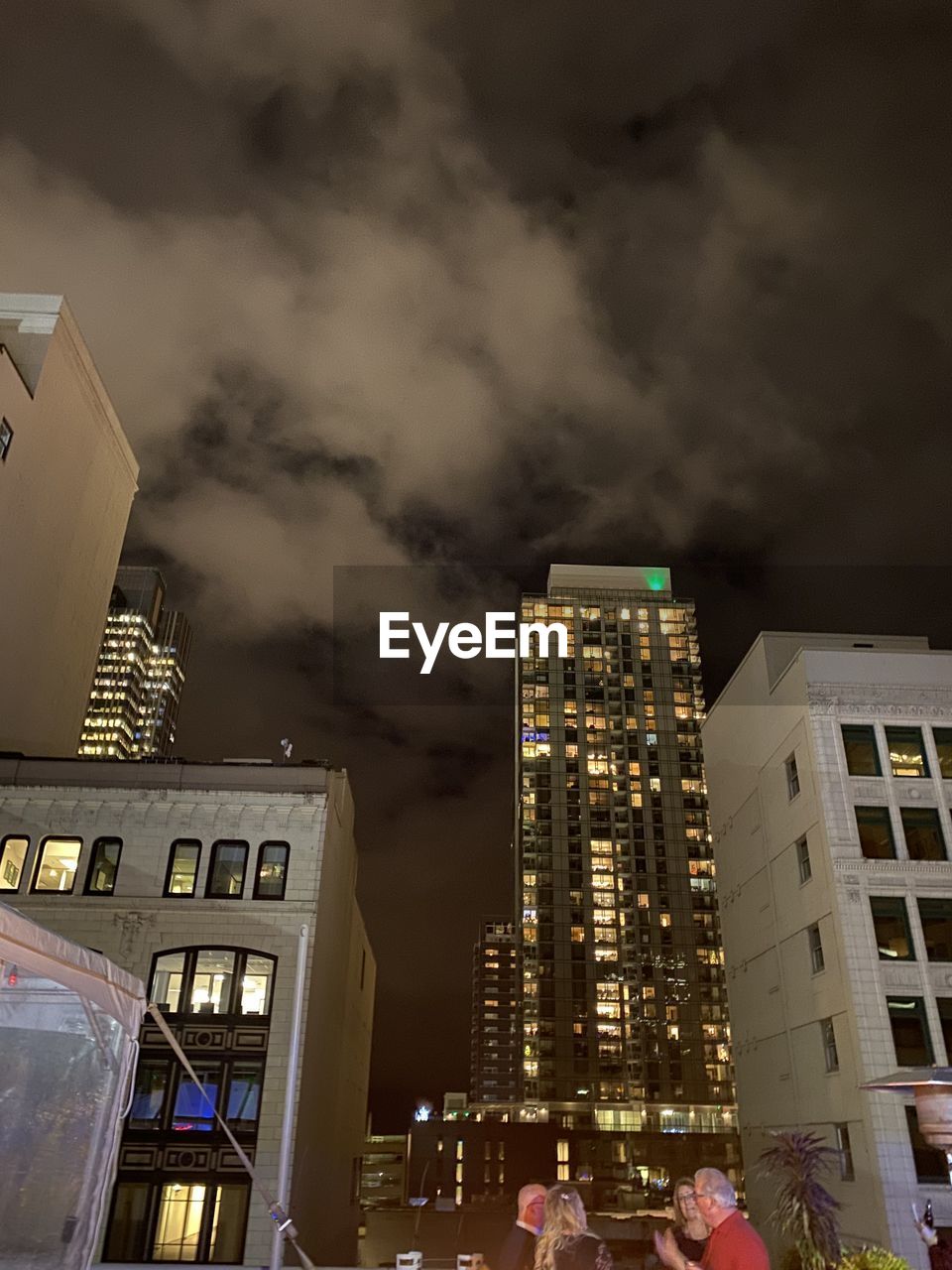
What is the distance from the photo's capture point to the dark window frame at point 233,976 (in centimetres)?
2802

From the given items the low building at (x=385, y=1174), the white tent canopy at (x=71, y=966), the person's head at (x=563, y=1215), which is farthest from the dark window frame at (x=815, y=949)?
the low building at (x=385, y=1174)

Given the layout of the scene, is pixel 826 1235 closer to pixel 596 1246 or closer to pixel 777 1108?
pixel 777 1108

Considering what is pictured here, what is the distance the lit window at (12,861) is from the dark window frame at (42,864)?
16.6 inches

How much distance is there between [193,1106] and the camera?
27.0m

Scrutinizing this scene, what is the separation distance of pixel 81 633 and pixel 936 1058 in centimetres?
4255

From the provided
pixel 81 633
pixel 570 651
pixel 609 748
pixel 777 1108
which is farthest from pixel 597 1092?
pixel 81 633

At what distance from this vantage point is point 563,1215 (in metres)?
7.93

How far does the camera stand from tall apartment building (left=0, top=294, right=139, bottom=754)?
40.3m

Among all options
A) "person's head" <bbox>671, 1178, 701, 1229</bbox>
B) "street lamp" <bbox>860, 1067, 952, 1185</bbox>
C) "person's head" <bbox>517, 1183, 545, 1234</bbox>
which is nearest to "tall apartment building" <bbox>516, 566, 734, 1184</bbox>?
"street lamp" <bbox>860, 1067, 952, 1185</bbox>

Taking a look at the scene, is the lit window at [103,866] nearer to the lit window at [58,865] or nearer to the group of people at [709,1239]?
the lit window at [58,865]

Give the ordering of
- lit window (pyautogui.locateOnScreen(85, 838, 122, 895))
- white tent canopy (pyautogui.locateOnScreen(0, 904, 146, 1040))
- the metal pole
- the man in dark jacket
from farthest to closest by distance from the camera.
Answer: lit window (pyautogui.locateOnScreen(85, 838, 122, 895)) < the metal pole < the man in dark jacket < white tent canopy (pyautogui.locateOnScreen(0, 904, 146, 1040))

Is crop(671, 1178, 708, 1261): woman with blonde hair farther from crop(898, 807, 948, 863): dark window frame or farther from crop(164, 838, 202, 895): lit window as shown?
crop(898, 807, 948, 863): dark window frame

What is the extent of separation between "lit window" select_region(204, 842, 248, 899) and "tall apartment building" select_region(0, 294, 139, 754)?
53.4 feet

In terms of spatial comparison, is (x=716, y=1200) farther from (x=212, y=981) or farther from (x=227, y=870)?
(x=227, y=870)
